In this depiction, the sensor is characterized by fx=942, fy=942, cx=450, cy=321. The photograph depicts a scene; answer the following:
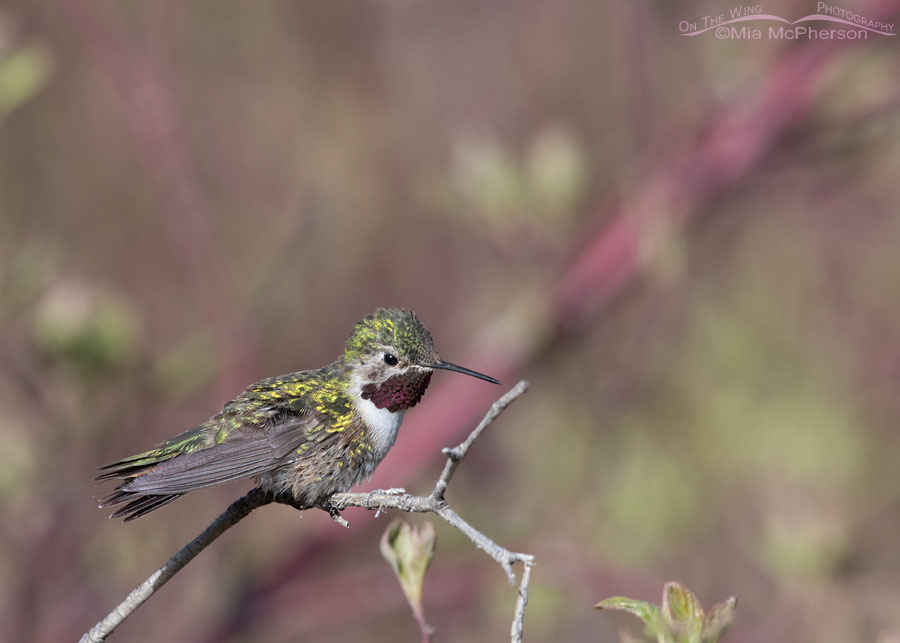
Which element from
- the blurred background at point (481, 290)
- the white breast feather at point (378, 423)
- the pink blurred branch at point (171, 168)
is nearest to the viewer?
the white breast feather at point (378, 423)

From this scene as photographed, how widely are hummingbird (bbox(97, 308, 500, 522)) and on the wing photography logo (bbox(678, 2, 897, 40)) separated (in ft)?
8.17

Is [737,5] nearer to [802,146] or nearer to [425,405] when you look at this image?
[802,146]

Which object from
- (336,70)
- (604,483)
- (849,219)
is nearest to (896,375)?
(849,219)

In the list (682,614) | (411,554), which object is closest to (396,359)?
(411,554)

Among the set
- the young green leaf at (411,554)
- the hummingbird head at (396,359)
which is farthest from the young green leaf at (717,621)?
the hummingbird head at (396,359)

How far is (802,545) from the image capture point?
9.70 feet

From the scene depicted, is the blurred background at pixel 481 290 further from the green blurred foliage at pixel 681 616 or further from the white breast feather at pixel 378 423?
the white breast feather at pixel 378 423

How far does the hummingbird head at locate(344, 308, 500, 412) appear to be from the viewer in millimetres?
1486

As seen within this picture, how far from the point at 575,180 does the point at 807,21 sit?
1.22 m

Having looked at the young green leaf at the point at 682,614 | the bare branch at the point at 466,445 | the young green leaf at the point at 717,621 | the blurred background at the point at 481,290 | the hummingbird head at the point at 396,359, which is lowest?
the young green leaf at the point at 717,621

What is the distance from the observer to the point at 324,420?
149cm

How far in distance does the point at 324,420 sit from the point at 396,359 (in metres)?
0.15

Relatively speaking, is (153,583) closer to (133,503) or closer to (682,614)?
(133,503)

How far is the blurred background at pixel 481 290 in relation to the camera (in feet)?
10.2
